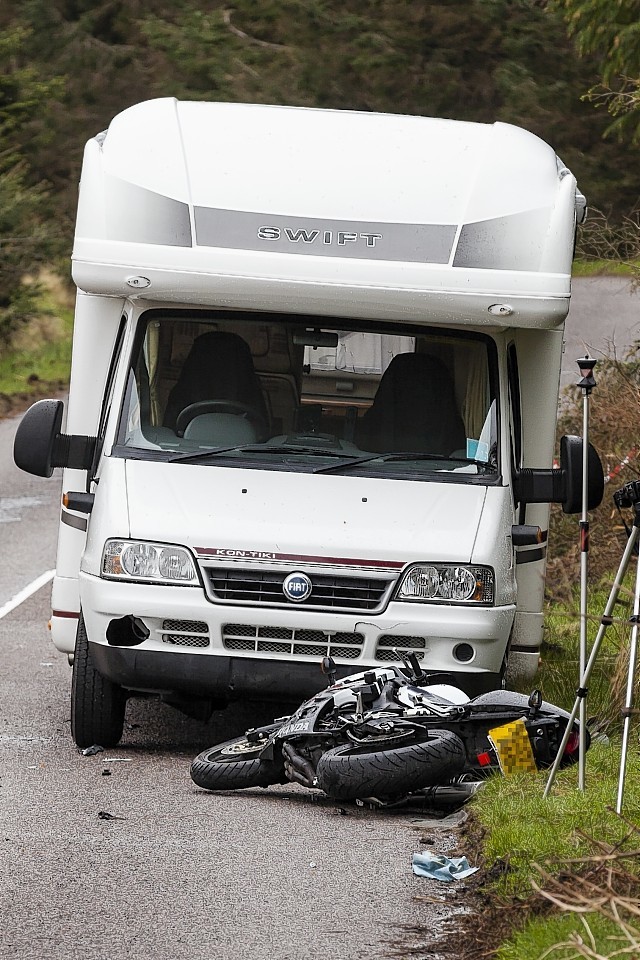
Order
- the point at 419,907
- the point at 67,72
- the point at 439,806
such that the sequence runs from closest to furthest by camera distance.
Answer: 1. the point at 419,907
2. the point at 439,806
3. the point at 67,72

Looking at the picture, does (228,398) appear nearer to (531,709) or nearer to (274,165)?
(274,165)

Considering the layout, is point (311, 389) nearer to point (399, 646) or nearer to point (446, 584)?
point (446, 584)

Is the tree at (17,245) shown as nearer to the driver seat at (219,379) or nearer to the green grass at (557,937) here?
the driver seat at (219,379)

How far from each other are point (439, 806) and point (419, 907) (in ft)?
4.84

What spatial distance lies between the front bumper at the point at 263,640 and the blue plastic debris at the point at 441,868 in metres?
1.59

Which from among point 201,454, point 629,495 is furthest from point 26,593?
point 629,495

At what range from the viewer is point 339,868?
6.09 meters

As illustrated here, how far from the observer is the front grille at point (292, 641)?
7.59 m

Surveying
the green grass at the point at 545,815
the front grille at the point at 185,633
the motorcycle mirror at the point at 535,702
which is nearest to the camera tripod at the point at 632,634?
the green grass at the point at 545,815

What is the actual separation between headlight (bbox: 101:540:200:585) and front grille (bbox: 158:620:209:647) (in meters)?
0.20

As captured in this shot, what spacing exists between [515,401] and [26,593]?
6.22 m

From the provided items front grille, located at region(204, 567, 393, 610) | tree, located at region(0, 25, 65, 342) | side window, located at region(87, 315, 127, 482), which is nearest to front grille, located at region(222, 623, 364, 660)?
front grille, located at region(204, 567, 393, 610)

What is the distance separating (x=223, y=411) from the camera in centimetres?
832

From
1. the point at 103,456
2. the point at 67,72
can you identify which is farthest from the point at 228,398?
the point at 67,72
